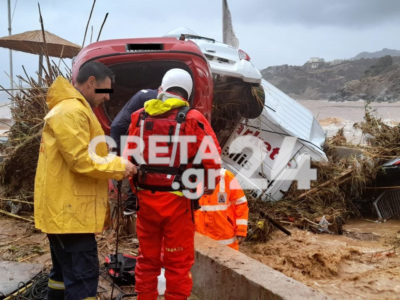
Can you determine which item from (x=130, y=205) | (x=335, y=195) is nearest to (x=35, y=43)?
(x=130, y=205)

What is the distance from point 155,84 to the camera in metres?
4.74

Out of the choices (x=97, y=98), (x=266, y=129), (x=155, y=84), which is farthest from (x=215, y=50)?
(x=97, y=98)

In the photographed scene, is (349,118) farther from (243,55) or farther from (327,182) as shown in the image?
(243,55)

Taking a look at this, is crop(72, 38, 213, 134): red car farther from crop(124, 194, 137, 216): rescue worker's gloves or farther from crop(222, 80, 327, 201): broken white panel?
crop(222, 80, 327, 201): broken white panel

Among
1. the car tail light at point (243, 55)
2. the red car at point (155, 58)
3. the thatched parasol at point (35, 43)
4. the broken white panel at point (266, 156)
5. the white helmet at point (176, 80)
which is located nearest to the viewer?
the white helmet at point (176, 80)

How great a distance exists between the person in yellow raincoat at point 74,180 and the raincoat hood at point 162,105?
1.05 feet

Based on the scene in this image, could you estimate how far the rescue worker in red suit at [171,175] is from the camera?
8.87ft

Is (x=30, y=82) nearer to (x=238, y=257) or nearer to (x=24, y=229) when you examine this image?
(x=24, y=229)

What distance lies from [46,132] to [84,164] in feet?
1.09

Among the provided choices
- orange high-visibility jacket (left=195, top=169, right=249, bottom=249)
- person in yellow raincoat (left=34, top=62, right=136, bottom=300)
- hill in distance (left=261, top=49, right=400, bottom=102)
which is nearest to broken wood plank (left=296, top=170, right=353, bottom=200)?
orange high-visibility jacket (left=195, top=169, right=249, bottom=249)

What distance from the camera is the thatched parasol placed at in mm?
8688

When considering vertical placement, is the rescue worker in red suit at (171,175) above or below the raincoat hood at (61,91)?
below

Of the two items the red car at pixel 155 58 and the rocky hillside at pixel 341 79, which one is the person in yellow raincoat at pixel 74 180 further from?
the rocky hillside at pixel 341 79

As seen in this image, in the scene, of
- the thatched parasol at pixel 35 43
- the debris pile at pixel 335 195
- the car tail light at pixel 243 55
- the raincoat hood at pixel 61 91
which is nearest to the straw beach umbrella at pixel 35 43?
the thatched parasol at pixel 35 43
